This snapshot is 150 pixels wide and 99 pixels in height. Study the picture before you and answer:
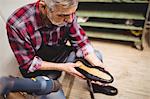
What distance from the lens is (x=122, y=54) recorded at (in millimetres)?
1828

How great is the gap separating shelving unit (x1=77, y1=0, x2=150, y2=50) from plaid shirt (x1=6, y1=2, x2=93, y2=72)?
77 cm

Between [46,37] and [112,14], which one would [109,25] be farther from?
[46,37]

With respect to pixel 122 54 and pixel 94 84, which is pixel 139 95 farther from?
pixel 122 54

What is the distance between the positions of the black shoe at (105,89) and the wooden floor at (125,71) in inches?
1.0

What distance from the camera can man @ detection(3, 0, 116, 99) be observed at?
968 mm

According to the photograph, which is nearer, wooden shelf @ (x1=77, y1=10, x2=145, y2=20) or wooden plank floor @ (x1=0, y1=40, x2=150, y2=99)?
wooden plank floor @ (x1=0, y1=40, x2=150, y2=99)

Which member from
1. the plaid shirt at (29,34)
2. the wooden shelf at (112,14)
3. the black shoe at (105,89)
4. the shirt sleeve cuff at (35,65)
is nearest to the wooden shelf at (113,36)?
the wooden shelf at (112,14)

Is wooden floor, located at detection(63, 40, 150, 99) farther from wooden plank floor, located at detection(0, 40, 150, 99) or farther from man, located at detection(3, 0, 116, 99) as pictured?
man, located at detection(3, 0, 116, 99)

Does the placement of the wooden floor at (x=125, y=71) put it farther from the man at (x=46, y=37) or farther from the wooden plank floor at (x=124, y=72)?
the man at (x=46, y=37)

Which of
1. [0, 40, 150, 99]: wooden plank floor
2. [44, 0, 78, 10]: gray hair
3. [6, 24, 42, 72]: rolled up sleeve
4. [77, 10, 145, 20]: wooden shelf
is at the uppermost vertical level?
[44, 0, 78, 10]: gray hair

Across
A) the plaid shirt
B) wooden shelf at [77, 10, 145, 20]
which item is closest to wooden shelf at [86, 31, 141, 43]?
wooden shelf at [77, 10, 145, 20]

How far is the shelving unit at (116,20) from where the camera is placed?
1.77m

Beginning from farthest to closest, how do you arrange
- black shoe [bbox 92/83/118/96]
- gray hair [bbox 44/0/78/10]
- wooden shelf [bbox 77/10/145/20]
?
wooden shelf [bbox 77/10/145/20], black shoe [bbox 92/83/118/96], gray hair [bbox 44/0/78/10]

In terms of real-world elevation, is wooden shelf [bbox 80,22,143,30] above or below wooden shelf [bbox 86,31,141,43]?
above
